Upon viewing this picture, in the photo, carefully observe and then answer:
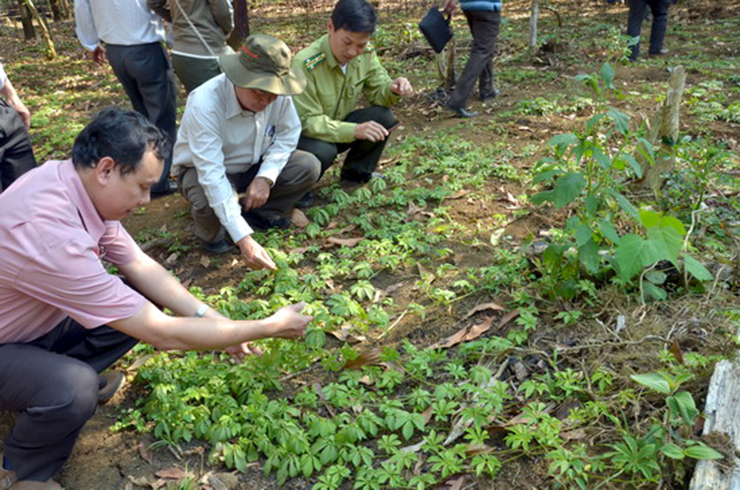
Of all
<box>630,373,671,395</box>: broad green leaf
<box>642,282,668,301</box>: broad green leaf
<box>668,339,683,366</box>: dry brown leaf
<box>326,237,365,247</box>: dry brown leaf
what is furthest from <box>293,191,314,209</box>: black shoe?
<box>630,373,671,395</box>: broad green leaf

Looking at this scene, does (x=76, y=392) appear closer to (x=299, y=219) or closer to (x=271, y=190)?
(x=271, y=190)

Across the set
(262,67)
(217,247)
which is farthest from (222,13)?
(217,247)

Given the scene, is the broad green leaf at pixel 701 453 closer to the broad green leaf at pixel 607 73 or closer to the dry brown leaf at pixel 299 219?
the broad green leaf at pixel 607 73

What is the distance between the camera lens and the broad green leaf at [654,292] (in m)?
2.92

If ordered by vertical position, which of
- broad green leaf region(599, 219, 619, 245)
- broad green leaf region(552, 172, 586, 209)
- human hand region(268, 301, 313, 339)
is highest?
broad green leaf region(552, 172, 586, 209)

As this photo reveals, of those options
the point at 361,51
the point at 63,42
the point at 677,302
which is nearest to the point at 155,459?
the point at 677,302

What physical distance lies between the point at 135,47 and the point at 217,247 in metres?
1.74

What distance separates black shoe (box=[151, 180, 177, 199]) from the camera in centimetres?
496

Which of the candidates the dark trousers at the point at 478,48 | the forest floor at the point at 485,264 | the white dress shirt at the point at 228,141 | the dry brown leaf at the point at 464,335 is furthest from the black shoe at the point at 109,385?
the dark trousers at the point at 478,48

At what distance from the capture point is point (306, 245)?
13.4ft

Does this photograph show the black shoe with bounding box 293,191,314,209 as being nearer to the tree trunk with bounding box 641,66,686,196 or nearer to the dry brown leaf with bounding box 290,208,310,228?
the dry brown leaf with bounding box 290,208,310,228

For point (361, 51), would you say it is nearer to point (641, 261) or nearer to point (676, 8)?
point (641, 261)

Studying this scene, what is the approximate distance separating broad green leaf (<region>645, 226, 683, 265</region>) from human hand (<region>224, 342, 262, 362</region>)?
1.85 meters

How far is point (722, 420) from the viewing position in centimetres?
219
